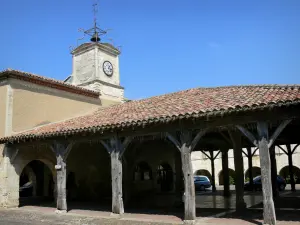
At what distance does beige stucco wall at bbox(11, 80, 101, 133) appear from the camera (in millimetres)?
16844

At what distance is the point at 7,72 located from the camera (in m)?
16.3

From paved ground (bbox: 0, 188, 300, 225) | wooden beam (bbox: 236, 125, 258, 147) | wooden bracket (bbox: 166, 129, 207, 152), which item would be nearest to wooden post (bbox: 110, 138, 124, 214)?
paved ground (bbox: 0, 188, 300, 225)

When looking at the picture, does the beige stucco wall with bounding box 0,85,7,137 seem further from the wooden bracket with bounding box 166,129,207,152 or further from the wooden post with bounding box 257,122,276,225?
the wooden post with bounding box 257,122,276,225

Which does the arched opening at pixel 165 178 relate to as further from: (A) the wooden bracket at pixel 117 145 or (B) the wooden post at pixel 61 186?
(A) the wooden bracket at pixel 117 145

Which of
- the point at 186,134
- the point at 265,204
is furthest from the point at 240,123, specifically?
the point at 265,204

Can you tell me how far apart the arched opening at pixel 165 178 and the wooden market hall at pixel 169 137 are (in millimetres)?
4543

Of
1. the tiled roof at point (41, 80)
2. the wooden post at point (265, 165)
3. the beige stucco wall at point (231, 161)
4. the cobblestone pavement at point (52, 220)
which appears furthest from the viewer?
the beige stucco wall at point (231, 161)

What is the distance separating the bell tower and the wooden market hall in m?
7.12

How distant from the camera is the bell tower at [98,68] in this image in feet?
83.5

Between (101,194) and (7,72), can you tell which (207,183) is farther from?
(7,72)

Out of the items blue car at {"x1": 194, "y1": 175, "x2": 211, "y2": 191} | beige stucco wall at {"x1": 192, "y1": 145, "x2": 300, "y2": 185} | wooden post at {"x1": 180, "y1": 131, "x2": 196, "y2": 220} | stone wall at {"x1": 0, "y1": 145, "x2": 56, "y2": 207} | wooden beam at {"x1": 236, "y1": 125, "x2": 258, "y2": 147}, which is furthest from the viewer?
beige stucco wall at {"x1": 192, "y1": 145, "x2": 300, "y2": 185}

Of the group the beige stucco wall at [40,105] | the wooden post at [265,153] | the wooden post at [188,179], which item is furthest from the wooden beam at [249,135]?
the beige stucco wall at [40,105]

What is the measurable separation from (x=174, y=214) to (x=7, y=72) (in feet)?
35.0

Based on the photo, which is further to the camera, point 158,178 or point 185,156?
point 158,178
